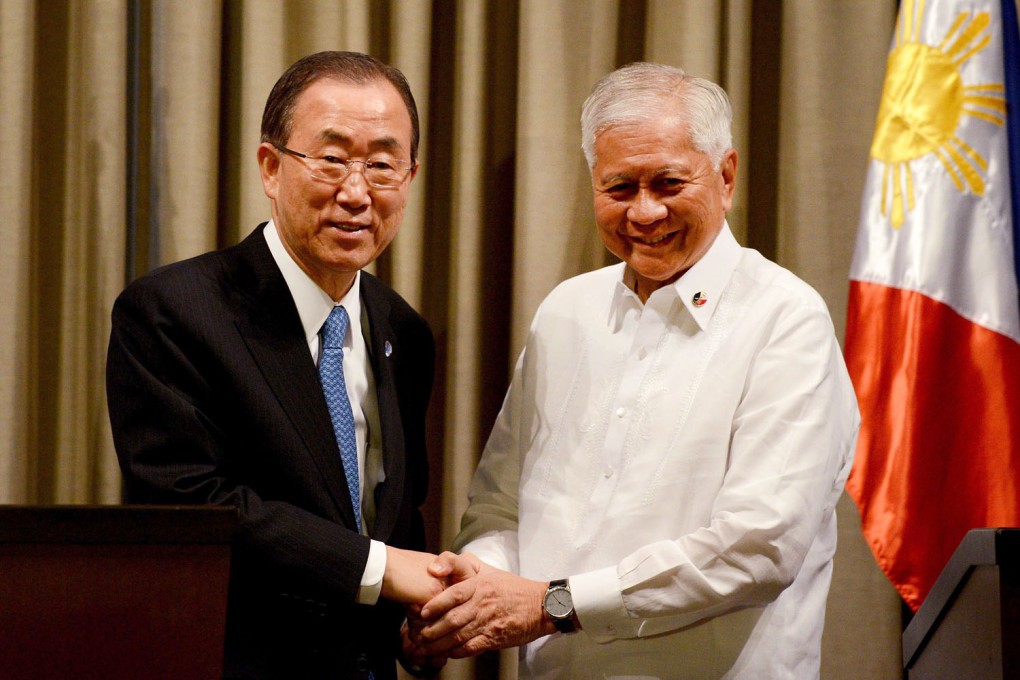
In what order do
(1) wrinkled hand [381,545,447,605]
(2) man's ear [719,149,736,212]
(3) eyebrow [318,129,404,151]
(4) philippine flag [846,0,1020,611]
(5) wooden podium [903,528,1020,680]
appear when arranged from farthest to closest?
(4) philippine flag [846,0,1020,611], (2) man's ear [719,149,736,212], (3) eyebrow [318,129,404,151], (1) wrinkled hand [381,545,447,605], (5) wooden podium [903,528,1020,680]

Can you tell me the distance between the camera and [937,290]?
2.88m

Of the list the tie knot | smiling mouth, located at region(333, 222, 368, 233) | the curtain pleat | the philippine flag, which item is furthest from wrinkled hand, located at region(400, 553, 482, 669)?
the curtain pleat

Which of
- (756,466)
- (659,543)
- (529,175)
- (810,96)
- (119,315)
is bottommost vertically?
(659,543)

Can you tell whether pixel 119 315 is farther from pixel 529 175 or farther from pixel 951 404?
pixel 951 404

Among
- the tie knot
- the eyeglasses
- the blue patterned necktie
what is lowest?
the blue patterned necktie

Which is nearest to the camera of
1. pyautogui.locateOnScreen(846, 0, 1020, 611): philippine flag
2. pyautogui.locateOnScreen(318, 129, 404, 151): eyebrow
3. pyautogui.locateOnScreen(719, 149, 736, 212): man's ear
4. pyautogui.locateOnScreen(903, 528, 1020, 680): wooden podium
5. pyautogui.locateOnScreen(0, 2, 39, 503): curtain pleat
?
pyautogui.locateOnScreen(903, 528, 1020, 680): wooden podium

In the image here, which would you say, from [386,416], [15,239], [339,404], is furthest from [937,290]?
[15,239]

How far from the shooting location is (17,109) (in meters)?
2.96

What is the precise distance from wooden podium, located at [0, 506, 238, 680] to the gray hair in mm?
1233

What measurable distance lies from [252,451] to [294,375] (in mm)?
164

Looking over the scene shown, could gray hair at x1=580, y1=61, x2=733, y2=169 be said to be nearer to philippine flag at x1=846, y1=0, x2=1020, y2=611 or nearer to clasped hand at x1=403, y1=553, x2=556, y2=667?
philippine flag at x1=846, y1=0, x2=1020, y2=611

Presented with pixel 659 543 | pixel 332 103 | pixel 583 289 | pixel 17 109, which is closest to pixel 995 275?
pixel 583 289

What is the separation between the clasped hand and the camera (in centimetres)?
214

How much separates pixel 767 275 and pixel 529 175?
0.87 metres
